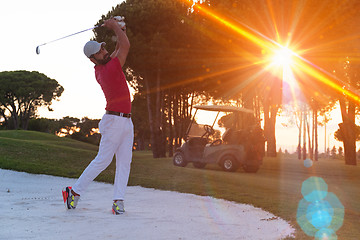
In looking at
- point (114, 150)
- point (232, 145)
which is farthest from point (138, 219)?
point (232, 145)

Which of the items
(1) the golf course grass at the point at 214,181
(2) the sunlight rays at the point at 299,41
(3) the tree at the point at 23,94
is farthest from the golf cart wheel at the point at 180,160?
(3) the tree at the point at 23,94

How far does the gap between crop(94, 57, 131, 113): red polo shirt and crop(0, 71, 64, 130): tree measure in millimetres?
52244

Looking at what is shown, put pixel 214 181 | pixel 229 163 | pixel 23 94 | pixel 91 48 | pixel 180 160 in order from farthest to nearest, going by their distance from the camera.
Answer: pixel 23 94 → pixel 180 160 → pixel 229 163 → pixel 214 181 → pixel 91 48

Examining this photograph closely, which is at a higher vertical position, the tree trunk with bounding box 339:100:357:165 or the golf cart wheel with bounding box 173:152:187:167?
the tree trunk with bounding box 339:100:357:165

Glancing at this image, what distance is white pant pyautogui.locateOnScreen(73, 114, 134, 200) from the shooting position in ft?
16.2

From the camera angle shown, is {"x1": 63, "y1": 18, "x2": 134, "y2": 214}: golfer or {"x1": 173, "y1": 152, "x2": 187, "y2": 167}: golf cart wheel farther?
{"x1": 173, "y1": 152, "x2": 187, "y2": 167}: golf cart wheel

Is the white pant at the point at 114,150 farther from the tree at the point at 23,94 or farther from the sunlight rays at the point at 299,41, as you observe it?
the tree at the point at 23,94

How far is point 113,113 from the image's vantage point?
4.95 metres

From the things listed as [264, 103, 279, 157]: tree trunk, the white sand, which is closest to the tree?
[264, 103, 279, 157]: tree trunk

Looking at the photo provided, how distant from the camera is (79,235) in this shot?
156 inches

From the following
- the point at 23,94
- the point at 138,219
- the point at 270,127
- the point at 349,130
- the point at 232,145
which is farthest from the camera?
the point at 23,94

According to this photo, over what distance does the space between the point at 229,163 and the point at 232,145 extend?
0.71 meters

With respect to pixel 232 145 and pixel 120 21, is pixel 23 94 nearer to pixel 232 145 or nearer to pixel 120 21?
pixel 232 145

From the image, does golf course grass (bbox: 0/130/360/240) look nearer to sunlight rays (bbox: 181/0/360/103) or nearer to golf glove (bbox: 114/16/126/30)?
golf glove (bbox: 114/16/126/30)
